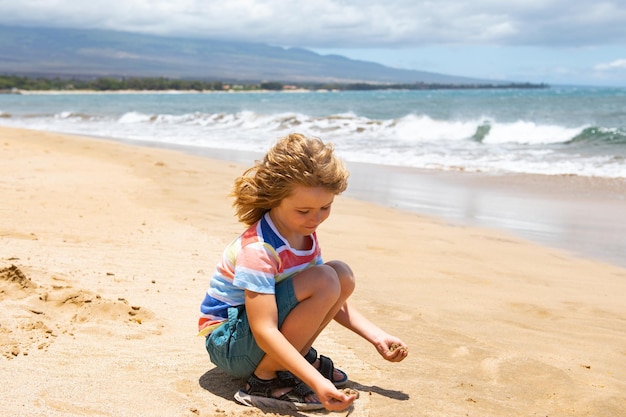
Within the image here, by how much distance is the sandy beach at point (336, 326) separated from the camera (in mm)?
2881

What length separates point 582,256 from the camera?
19.3ft

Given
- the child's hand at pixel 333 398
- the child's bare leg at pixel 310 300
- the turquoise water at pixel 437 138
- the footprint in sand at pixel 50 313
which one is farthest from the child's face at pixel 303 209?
the turquoise water at pixel 437 138

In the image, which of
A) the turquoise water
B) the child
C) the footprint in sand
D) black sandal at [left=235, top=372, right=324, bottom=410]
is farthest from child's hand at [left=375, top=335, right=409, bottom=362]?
the turquoise water

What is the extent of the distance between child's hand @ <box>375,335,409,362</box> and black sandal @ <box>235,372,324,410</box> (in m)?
0.38

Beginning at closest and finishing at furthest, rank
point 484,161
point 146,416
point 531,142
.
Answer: point 146,416, point 484,161, point 531,142

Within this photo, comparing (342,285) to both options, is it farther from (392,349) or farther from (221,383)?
(221,383)

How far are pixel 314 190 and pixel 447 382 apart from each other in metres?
1.11

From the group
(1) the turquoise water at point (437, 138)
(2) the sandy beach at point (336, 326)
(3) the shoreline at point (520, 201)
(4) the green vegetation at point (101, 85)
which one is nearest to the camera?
(2) the sandy beach at point (336, 326)

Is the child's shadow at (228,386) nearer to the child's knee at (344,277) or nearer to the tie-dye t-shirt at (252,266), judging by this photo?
the tie-dye t-shirt at (252,266)

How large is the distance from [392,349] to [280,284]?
1.99 feet

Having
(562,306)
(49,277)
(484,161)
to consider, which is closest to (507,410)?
(562,306)

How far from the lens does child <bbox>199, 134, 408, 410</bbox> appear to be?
262 cm

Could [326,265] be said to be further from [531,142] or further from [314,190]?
[531,142]

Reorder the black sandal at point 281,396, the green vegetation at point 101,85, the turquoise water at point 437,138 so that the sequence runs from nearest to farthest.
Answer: the black sandal at point 281,396, the turquoise water at point 437,138, the green vegetation at point 101,85
